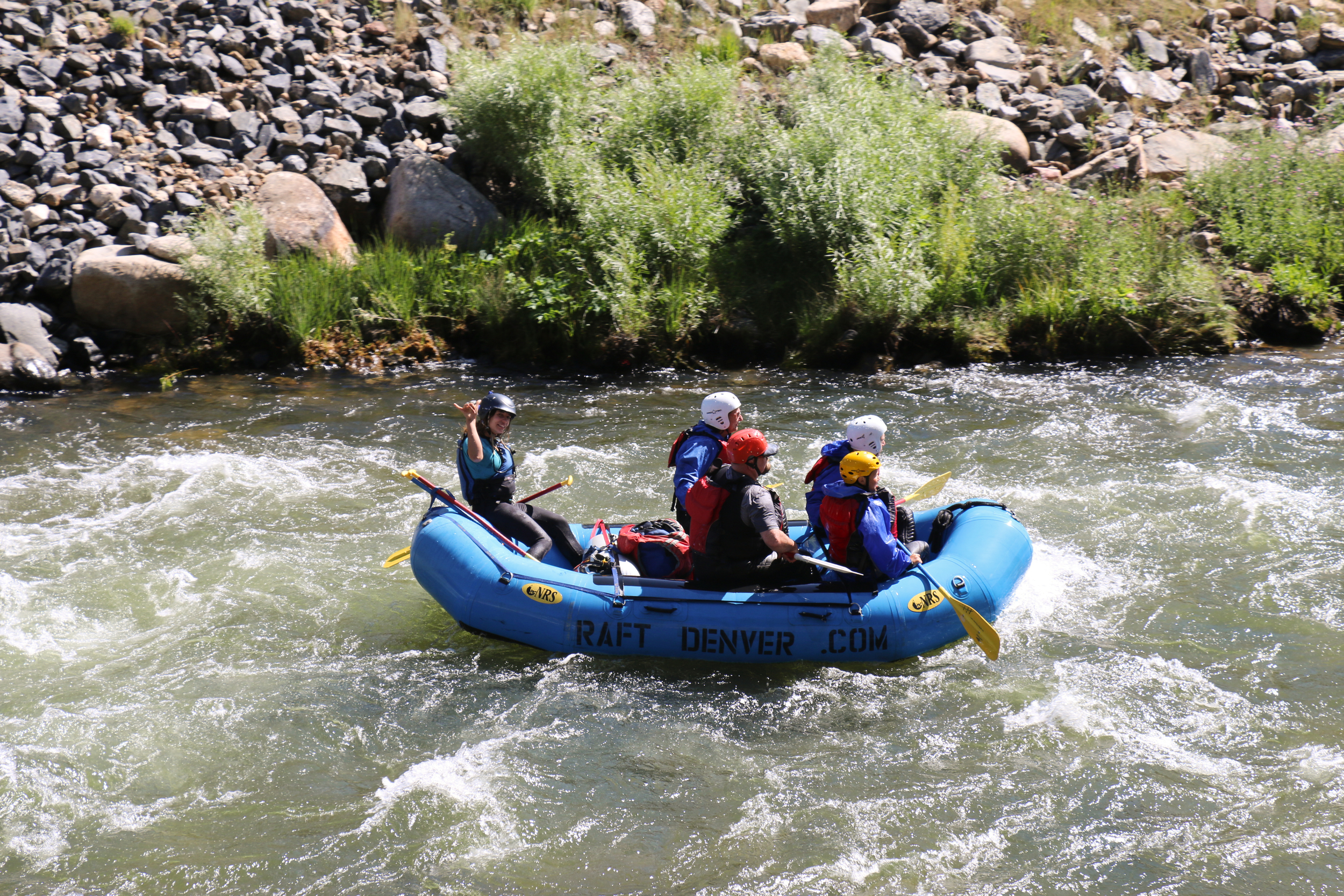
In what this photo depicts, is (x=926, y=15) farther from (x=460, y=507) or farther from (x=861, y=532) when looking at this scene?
(x=460, y=507)

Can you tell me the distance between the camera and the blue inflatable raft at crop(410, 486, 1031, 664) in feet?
19.1

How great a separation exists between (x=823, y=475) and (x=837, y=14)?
12.2 meters

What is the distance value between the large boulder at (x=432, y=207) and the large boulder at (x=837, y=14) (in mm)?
6589

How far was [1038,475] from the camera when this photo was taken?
8.45 metres

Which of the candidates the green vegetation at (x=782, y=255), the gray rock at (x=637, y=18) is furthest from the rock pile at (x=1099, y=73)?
the gray rock at (x=637, y=18)

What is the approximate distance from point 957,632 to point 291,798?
11.7 ft

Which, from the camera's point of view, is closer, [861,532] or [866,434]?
[861,532]

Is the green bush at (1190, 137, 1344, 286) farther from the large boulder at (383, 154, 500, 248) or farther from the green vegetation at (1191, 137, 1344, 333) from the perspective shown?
the large boulder at (383, 154, 500, 248)

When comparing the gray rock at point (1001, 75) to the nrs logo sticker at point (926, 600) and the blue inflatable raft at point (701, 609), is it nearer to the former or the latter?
the blue inflatable raft at point (701, 609)

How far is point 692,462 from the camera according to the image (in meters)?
6.36

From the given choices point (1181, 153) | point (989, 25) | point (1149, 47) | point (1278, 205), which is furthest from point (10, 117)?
point (1149, 47)

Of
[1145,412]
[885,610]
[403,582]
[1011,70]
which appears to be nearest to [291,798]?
[403,582]

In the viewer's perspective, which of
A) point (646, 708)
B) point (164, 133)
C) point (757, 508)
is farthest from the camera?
point (164, 133)

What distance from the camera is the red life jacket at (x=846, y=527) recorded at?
19.5ft
